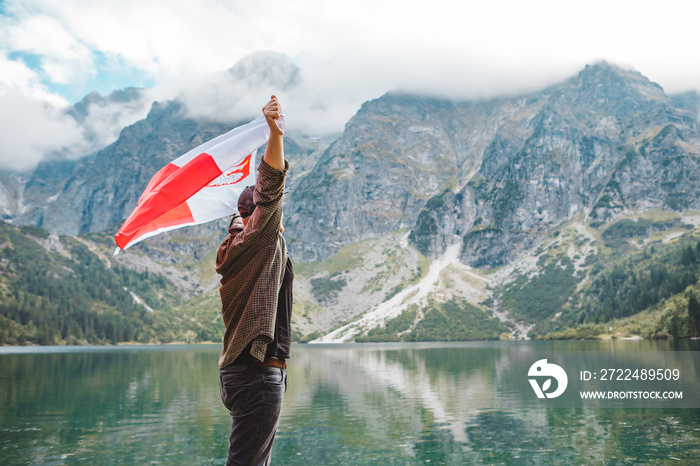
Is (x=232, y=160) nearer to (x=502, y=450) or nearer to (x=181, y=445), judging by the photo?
(x=502, y=450)

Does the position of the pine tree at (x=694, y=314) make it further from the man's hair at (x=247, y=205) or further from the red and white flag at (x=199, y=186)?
the man's hair at (x=247, y=205)

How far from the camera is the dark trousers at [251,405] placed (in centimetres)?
480

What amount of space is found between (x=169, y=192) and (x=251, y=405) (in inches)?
116

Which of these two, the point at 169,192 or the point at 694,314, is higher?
the point at 169,192

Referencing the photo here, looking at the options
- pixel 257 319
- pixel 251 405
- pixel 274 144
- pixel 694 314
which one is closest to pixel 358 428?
pixel 251 405

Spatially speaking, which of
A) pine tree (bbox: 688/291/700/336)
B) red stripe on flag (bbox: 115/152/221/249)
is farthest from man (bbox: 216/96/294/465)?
pine tree (bbox: 688/291/700/336)

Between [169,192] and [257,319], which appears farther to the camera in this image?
[169,192]

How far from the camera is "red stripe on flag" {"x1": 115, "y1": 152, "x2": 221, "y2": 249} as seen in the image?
20.1 ft

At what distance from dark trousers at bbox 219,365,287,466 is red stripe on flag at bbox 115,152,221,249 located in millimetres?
2301

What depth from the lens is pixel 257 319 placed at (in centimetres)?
472

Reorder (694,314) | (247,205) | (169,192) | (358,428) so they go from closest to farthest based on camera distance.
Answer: (247,205)
(169,192)
(358,428)
(694,314)

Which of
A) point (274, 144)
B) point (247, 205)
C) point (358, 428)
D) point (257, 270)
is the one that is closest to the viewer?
point (274, 144)

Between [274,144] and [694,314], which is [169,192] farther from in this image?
[694,314]

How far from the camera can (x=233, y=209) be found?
6891mm
